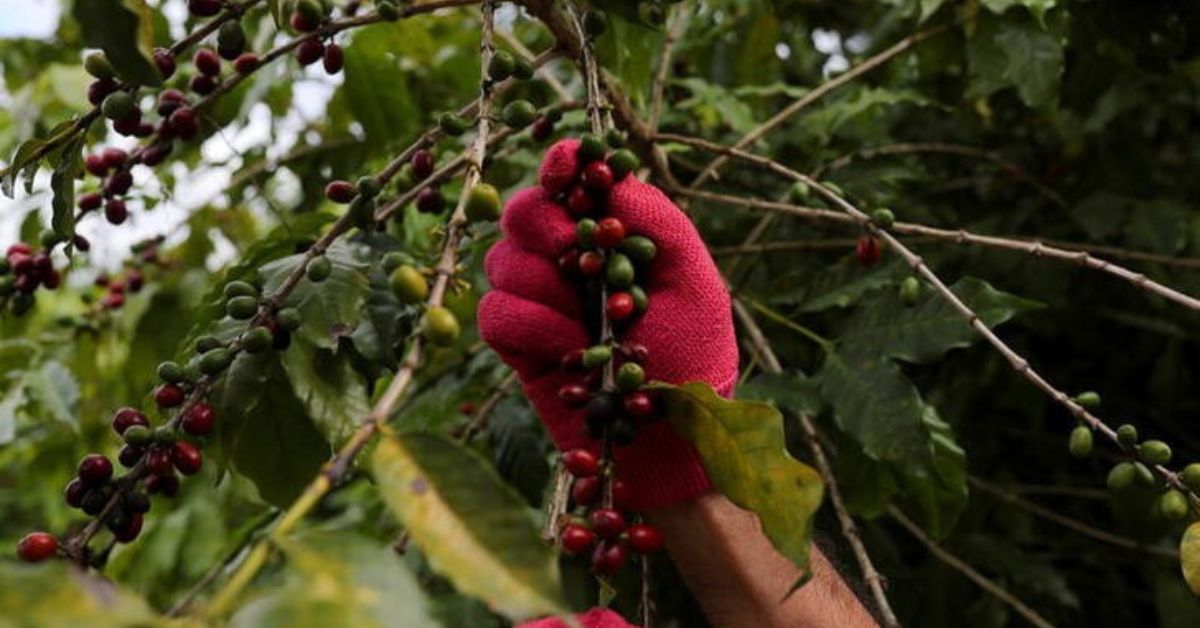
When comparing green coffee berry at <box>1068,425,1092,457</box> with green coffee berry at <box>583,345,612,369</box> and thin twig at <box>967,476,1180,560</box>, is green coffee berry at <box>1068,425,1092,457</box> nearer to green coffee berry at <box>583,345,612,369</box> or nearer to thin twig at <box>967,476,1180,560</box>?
green coffee berry at <box>583,345,612,369</box>

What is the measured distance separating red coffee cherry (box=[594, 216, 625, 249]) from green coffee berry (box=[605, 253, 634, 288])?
16 millimetres

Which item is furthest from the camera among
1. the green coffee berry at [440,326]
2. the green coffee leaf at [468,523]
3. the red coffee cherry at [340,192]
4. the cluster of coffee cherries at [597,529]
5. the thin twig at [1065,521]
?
the thin twig at [1065,521]

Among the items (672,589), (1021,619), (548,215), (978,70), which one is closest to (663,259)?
(548,215)

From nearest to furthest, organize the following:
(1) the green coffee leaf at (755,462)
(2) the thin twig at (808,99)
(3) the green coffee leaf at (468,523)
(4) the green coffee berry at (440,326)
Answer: (3) the green coffee leaf at (468,523)
(4) the green coffee berry at (440,326)
(1) the green coffee leaf at (755,462)
(2) the thin twig at (808,99)

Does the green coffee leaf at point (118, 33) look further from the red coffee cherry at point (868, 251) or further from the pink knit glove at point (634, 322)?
the red coffee cherry at point (868, 251)

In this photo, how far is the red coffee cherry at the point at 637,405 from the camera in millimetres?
1011

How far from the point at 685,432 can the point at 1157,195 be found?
197cm

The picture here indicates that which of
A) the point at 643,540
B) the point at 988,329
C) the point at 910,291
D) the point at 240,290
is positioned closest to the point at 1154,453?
the point at 988,329

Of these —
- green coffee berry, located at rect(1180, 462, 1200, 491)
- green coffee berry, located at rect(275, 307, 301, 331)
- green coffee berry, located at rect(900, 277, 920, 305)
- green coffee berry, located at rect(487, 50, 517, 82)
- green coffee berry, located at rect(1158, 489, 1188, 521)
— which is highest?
green coffee berry, located at rect(487, 50, 517, 82)

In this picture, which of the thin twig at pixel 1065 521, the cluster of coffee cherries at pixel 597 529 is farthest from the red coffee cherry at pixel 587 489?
the thin twig at pixel 1065 521

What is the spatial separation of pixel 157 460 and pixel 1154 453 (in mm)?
1001

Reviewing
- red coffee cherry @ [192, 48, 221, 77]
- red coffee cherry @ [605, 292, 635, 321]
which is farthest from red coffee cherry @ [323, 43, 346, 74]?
red coffee cherry @ [605, 292, 635, 321]

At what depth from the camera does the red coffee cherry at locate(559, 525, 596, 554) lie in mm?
965

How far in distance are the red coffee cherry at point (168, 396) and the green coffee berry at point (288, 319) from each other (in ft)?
0.40
